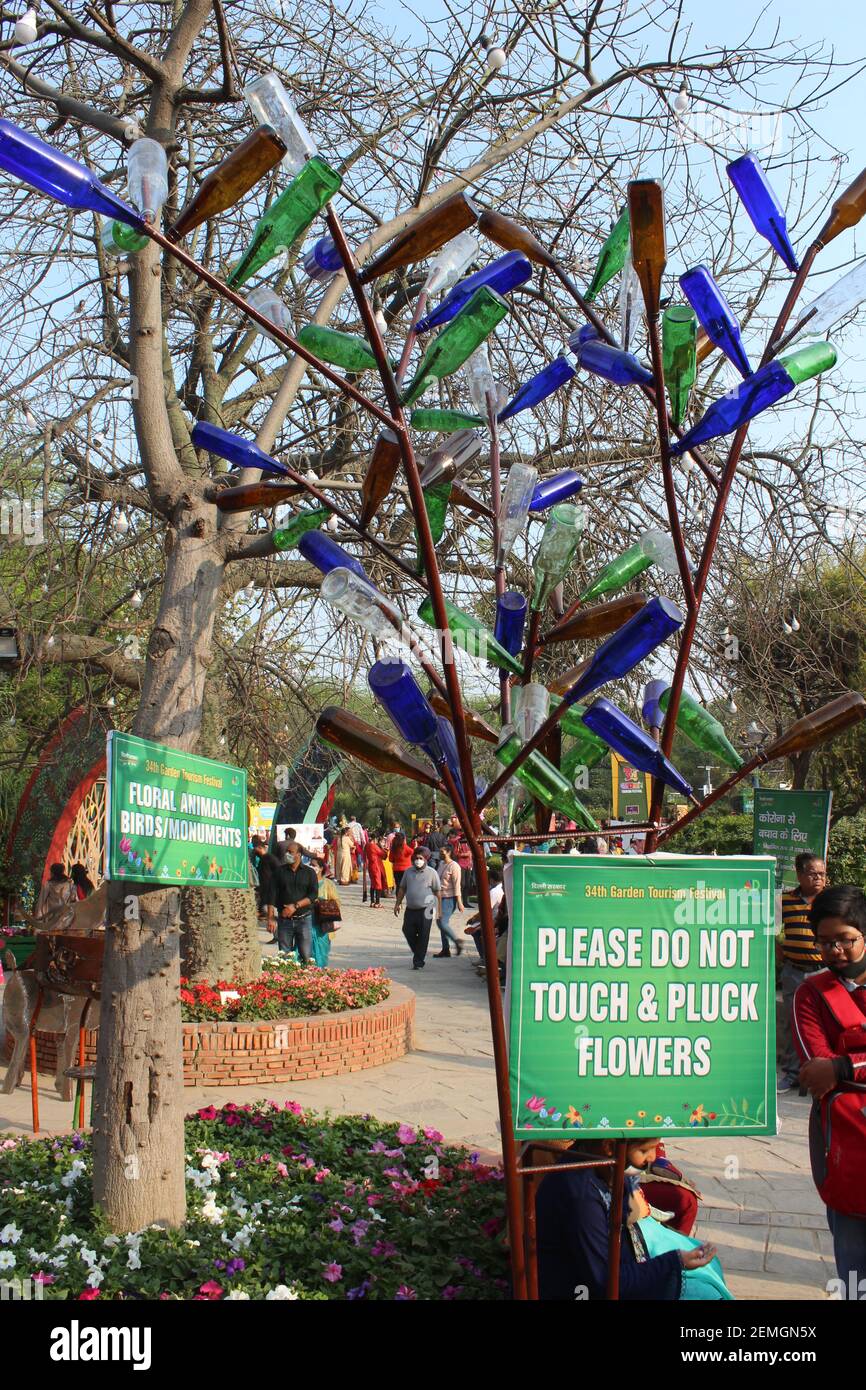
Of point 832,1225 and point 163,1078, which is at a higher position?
point 163,1078

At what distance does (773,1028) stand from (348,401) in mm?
4878

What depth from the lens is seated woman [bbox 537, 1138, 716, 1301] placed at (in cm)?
291

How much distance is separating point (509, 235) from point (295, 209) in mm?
783

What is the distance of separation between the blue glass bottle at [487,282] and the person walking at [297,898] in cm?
884

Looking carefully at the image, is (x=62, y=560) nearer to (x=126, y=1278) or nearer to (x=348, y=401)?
(x=348, y=401)

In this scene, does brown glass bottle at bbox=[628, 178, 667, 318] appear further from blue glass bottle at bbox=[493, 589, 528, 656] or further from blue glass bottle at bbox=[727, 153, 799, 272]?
blue glass bottle at bbox=[493, 589, 528, 656]

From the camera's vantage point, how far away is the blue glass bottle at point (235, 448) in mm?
2721

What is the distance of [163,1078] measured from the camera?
153 inches

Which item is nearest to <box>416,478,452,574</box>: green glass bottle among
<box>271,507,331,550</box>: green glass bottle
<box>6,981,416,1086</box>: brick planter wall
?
<box>271,507,331,550</box>: green glass bottle

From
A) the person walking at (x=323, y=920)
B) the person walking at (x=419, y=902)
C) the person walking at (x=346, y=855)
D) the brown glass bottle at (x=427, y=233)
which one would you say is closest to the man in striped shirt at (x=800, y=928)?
the person walking at (x=323, y=920)

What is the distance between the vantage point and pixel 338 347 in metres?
2.59

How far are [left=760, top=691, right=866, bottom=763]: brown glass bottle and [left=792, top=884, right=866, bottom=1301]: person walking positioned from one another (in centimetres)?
77
